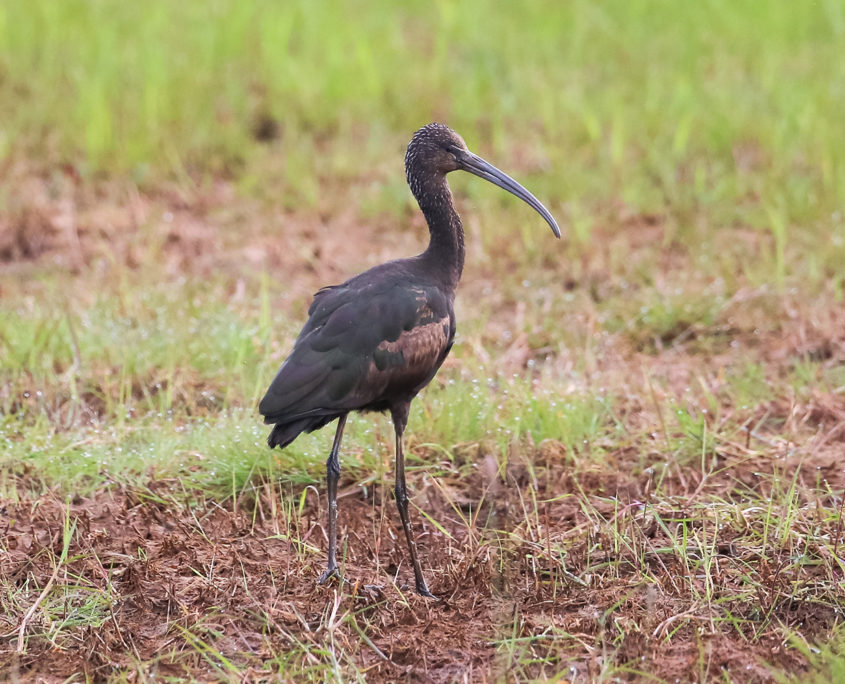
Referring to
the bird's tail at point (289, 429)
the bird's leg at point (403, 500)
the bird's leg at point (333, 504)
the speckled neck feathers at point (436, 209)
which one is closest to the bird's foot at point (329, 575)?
the bird's leg at point (333, 504)

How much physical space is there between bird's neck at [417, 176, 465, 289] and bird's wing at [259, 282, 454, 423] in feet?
0.55

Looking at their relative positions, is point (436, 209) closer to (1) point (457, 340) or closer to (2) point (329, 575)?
(2) point (329, 575)

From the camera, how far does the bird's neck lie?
4.36m

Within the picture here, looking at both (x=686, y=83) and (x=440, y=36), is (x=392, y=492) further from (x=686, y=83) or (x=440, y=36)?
(x=440, y=36)

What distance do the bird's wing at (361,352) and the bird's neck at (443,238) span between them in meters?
0.17

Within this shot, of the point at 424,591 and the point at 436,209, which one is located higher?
the point at 436,209

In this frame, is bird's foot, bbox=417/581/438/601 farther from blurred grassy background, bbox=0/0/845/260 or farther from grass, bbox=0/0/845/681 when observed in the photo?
blurred grassy background, bbox=0/0/845/260

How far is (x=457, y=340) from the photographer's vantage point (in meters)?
6.11

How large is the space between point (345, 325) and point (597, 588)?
1227 millimetres

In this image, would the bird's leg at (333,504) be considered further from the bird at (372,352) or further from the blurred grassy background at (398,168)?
the blurred grassy background at (398,168)

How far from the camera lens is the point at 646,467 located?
4828mm

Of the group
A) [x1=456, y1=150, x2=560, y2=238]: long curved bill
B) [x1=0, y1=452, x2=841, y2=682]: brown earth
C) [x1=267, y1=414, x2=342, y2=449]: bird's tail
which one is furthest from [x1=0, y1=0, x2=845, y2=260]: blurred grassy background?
[x1=267, y1=414, x2=342, y2=449]: bird's tail

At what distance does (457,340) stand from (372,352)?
2116 millimetres

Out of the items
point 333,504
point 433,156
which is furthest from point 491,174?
point 333,504
